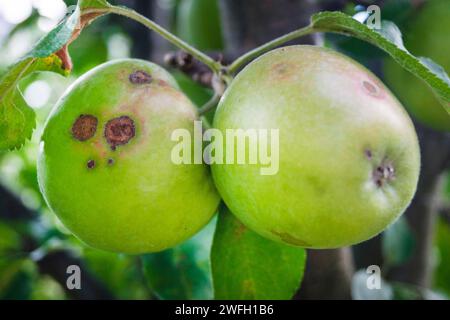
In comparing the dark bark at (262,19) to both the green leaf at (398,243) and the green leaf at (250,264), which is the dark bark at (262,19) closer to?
the green leaf at (250,264)

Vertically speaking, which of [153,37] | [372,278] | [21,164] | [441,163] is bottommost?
[372,278]

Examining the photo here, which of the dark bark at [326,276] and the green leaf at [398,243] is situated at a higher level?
the green leaf at [398,243]

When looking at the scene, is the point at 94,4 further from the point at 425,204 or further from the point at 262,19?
the point at 425,204

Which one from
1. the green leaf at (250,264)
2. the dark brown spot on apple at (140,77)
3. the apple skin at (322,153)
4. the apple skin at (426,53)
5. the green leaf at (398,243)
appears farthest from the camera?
the green leaf at (398,243)

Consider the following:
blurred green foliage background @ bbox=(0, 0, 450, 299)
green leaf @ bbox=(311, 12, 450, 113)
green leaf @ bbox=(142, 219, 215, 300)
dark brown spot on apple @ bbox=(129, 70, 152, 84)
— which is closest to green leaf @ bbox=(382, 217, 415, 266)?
blurred green foliage background @ bbox=(0, 0, 450, 299)

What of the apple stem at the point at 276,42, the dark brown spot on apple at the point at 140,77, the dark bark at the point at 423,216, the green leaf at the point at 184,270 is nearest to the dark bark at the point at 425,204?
the dark bark at the point at 423,216

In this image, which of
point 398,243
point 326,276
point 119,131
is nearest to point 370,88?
point 119,131

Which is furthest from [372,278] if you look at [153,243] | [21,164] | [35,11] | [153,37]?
[21,164]

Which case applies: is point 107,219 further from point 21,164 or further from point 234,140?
point 21,164
